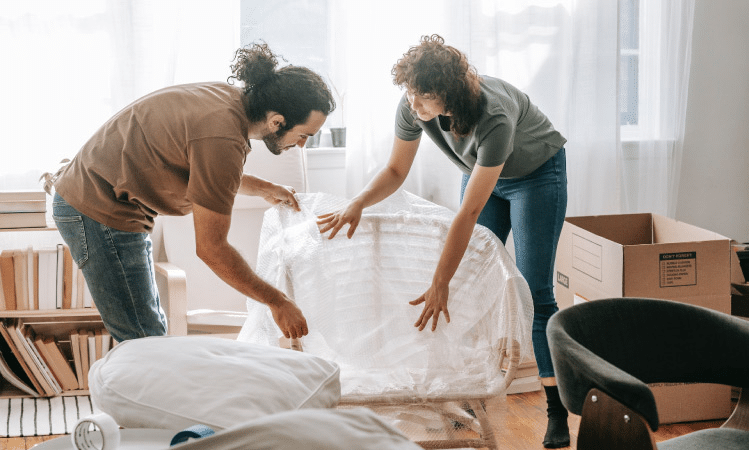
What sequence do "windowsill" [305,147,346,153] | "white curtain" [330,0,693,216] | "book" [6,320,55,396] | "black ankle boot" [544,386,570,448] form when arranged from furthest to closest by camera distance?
"windowsill" [305,147,346,153]
"white curtain" [330,0,693,216]
"book" [6,320,55,396]
"black ankle boot" [544,386,570,448]

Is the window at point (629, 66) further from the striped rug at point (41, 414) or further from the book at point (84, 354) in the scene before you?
the striped rug at point (41, 414)

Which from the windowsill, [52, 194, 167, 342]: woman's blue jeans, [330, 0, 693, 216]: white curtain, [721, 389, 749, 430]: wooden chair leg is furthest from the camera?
the windowsill

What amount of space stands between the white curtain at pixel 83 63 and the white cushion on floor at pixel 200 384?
1703mm

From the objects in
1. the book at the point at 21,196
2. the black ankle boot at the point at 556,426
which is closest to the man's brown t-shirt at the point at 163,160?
the book at the point at 21,196

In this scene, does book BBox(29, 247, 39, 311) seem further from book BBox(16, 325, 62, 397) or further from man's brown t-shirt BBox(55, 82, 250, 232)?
man's brown t-shirt BBox(55, 82, 250, 232)

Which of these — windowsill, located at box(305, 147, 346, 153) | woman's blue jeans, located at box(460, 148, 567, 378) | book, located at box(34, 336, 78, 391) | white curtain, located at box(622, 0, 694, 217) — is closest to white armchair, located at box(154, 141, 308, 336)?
windowsill, located at box(305, 147, 346, 153)

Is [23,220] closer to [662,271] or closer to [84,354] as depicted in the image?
[84,354]

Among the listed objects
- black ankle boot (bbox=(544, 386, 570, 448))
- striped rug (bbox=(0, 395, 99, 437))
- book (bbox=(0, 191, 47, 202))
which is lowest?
striped rug (bbox=(0, 395, 99, 437))

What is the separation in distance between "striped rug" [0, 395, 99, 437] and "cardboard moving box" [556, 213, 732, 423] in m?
1.70

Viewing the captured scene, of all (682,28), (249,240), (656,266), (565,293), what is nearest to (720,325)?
(656,266)

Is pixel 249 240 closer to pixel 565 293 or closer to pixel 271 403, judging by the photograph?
pixel 565 293

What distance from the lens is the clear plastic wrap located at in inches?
74.2

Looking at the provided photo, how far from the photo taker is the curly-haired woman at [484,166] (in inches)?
72.1

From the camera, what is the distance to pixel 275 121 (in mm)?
1666
